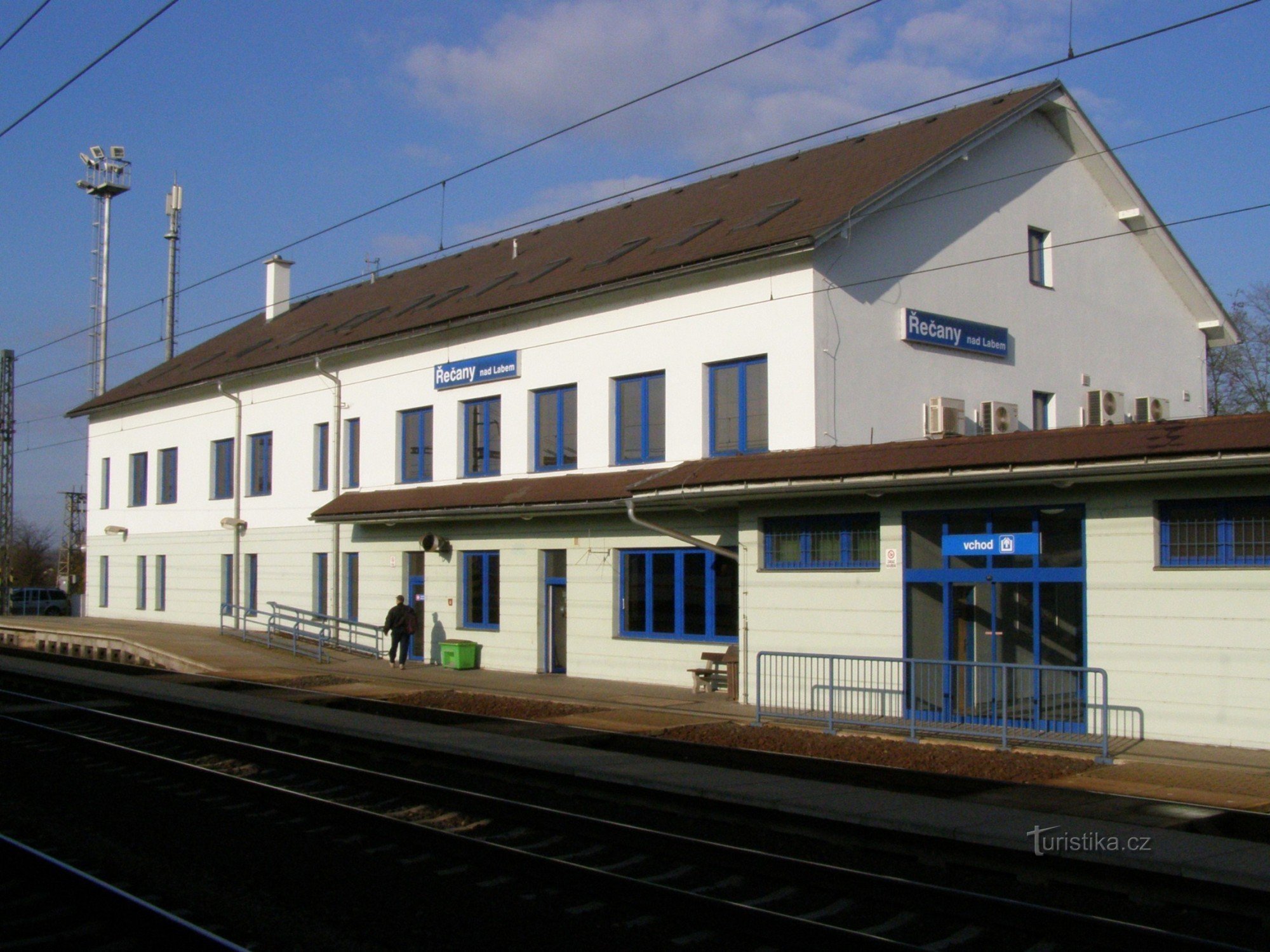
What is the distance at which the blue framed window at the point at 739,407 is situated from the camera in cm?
2071

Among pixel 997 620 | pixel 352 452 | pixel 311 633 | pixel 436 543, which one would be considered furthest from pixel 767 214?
pixel 311 633

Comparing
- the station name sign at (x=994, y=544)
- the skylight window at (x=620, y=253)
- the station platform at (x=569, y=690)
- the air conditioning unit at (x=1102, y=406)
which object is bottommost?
the station platform at (x=569, y=690)

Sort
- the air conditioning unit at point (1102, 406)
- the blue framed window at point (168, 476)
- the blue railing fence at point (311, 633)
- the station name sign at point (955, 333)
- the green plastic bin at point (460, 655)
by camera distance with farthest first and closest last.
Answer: the blue framed window at point (168, 476)
the blue railing fence at point (311, 633)
the green plastic bin at point (460, 655)
the air conditioning unit at point (1102, 406)
the station name sign at point (955, 333)

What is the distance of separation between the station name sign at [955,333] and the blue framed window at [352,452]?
48.0 feet

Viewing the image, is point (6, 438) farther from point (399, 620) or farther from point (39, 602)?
point (399, 620)

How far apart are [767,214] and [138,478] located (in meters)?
26.9

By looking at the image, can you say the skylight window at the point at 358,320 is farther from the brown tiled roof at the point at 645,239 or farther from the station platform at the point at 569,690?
the station platform at the point at 569,690

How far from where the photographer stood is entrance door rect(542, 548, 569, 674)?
81.0ft

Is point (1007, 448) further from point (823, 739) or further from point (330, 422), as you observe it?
point (330, 422)

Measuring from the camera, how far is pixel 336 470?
3061 centimetres

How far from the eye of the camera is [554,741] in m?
15.3

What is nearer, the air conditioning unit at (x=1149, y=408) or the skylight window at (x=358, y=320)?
the air conditioning unit at (x=1149, y=408)

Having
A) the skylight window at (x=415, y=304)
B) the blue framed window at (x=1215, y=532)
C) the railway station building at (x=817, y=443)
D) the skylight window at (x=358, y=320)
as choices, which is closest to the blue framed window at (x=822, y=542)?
the railway station building at (x=817, y=443)

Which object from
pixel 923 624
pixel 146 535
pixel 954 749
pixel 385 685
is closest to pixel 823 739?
pixel 954 749
